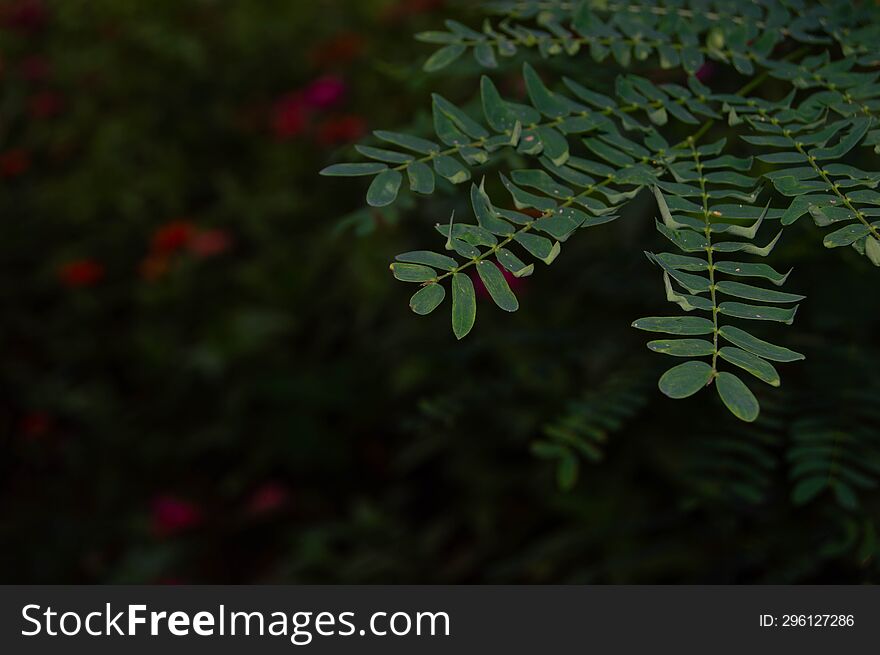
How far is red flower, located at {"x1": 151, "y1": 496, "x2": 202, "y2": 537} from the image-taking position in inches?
83.4

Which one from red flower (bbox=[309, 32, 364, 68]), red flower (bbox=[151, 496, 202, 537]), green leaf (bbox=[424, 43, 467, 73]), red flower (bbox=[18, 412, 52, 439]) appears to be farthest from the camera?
red flower (bbox=[309, 32, 364, 68])

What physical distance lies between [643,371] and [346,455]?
1206mm

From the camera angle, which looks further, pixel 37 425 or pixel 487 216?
pixel 37 425

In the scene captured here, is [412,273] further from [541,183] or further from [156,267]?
[156,267]

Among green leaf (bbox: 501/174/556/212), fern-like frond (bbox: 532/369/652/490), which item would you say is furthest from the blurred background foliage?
green leaf (bbox: 501/174/556/212)

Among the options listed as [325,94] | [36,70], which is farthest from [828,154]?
[36,70]

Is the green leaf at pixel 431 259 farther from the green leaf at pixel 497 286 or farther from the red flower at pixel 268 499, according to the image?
the red flower at pixel 268 499

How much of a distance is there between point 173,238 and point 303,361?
53 cm

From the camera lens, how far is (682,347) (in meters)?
0.62

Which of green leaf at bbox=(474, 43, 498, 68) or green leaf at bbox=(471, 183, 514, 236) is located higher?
green leaf at bbox=(474, 43, 498, 68)

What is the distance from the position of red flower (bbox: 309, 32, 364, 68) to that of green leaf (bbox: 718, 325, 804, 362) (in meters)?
2.22

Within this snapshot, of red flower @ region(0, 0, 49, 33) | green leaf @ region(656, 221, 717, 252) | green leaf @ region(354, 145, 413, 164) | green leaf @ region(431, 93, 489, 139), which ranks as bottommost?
green leaf @ region(656, 221, 717, 252)

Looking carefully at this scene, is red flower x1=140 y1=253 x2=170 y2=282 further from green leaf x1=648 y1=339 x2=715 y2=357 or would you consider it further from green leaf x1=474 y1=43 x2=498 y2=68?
green leaf x1=648 y1=339 x2=715 y2=357

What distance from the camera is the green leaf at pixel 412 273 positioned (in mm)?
654
